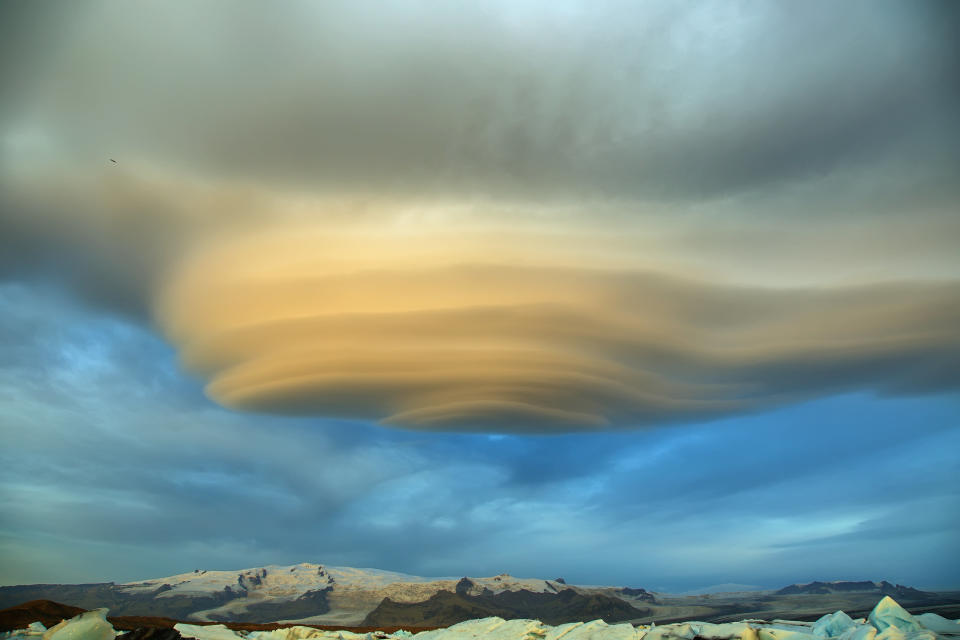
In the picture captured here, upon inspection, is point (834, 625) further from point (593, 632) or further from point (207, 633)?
point (207, 633)

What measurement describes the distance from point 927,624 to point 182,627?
6750cm

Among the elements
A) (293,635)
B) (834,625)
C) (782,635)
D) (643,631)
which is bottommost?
(293,635)

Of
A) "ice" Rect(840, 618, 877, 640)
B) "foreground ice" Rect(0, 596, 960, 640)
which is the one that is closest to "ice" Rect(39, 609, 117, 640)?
"foreground ice" Rect(0, 596, 960, 640)

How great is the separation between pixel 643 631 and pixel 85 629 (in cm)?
4131

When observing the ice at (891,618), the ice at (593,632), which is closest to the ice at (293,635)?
the ice at (593,632)

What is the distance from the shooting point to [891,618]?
43.0m

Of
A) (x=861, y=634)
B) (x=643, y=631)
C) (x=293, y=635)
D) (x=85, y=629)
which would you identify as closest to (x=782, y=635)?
(x=861, y=634)

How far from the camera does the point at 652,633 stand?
153 ft

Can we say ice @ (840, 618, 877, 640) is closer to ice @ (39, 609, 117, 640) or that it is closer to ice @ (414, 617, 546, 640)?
ice @ (414, 617, 546, 640)

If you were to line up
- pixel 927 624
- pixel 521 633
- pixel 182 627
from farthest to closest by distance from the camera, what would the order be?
pixel 182 627
pixel 521 633
pixel 927 624

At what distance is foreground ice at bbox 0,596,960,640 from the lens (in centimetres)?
3903

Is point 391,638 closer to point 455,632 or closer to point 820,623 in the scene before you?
point 455,632

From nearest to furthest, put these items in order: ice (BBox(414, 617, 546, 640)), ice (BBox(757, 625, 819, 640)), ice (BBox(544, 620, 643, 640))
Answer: ice (BBox(757, 625, 819, 640)) → ice (BBox(544, 620, 643, 640)) → ice (BBox(414, 617, 546, 640))

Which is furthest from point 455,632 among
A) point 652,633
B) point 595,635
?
point 652,633
